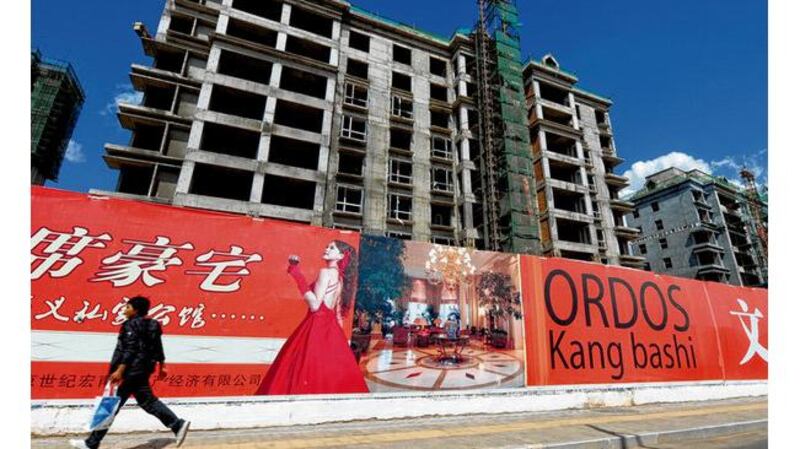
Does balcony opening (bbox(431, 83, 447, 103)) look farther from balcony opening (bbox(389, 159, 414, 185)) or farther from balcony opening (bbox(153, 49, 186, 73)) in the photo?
balcony opening (bbox(153, 49, 186, 73))

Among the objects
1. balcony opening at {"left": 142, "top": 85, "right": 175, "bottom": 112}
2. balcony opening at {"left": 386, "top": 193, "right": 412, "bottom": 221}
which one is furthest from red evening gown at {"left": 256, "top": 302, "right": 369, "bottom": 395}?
balcony opening at {"left": 142, "top": 85, "right": 175, "bottom": 112}

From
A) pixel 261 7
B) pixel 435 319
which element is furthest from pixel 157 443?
pixel 261 7

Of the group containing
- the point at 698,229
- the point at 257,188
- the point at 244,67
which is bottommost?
the point at 257,188

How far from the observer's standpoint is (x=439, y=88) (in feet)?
102

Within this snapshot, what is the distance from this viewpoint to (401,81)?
30.2 metres

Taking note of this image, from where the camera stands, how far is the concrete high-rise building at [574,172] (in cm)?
3039

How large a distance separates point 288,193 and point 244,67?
9909 millimetres

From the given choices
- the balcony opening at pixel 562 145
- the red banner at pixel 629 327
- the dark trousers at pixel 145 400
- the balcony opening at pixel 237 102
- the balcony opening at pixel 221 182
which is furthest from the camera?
the balcony opening at pixel 562 145

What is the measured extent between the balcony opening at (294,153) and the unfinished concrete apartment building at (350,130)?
10 centimetres

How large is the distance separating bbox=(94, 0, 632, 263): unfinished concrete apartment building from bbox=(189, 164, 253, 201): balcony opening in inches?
4.6

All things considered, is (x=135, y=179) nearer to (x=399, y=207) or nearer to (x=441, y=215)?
(x=399, y=207)

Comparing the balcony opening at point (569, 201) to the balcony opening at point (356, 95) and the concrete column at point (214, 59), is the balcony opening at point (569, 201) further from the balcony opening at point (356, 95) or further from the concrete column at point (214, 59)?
the concrete column at point (214, 59)

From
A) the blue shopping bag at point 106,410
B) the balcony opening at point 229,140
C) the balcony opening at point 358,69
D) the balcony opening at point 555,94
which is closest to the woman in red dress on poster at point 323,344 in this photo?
→ the blue shopping bag at point 106,410

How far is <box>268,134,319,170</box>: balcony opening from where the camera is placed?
2428 centimetres
